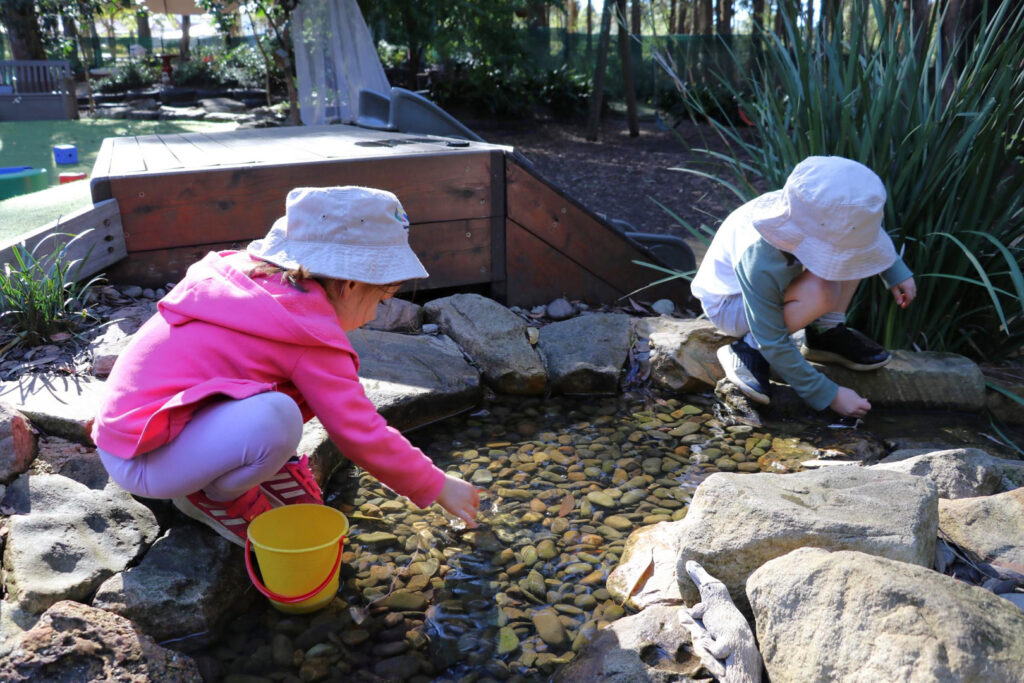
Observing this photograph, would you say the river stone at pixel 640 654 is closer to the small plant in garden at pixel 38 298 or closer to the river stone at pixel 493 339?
the river stone at pixel 493 339

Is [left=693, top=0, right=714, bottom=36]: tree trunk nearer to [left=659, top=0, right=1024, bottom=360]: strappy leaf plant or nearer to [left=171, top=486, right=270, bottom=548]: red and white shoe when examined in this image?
[left=659, top=0, right=1024, bottom=360]: strappy leaf plant

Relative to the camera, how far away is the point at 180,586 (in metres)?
1.80

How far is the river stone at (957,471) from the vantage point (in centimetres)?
215

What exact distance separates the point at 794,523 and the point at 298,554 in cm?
105

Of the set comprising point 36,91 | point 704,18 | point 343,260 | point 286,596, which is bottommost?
point 286,596

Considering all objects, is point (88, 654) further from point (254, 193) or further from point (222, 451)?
point (254, 193)

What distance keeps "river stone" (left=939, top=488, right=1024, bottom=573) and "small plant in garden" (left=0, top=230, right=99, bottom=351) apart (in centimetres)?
281

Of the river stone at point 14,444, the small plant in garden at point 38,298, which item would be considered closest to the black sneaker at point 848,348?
the river stone at point 14,444

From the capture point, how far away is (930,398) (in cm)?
288

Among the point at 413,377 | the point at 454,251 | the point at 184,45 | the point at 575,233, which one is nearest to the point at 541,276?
the point at 575,233

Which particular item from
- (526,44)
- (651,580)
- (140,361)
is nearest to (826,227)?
(651,580)

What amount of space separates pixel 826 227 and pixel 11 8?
1604 centimetres

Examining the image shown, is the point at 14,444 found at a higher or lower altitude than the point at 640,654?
higher

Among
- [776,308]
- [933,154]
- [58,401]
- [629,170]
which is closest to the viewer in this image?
[58,401]
